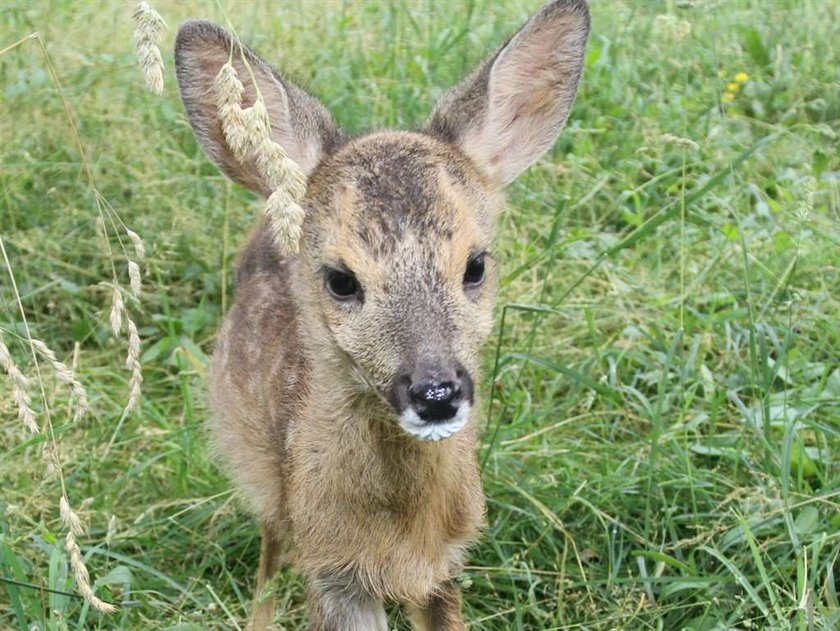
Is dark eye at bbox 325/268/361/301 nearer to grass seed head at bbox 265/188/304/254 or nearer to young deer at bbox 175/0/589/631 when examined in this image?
young deer at bbox 175/0/589/631

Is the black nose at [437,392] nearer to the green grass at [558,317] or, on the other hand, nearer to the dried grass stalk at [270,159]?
the dried grass stalk at [270,159]

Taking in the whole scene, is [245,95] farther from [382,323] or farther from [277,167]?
[277,167]

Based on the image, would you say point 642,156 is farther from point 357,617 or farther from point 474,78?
point 357,617

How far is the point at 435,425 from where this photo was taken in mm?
3350

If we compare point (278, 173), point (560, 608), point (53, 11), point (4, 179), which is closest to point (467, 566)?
point (560, 608)

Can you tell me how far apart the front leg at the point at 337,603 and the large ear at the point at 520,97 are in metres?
1.20

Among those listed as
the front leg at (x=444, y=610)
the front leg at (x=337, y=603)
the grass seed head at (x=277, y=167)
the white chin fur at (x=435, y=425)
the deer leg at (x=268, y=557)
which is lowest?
the deer leg at (x=268, y=557)

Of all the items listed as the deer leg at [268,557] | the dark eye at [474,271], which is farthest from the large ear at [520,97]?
the deer leg at [268,557]

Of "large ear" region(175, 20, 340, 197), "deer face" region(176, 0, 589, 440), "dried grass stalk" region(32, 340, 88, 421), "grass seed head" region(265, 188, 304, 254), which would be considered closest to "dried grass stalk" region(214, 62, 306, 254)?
"grass seed head" region(265, 188, 304, 254)

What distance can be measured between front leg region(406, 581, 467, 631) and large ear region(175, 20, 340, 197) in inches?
46.6

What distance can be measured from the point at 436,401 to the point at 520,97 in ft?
4.50

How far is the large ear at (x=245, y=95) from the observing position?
161 inches

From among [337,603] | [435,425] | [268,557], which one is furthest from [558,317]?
[435,425]

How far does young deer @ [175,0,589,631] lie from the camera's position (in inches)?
140
